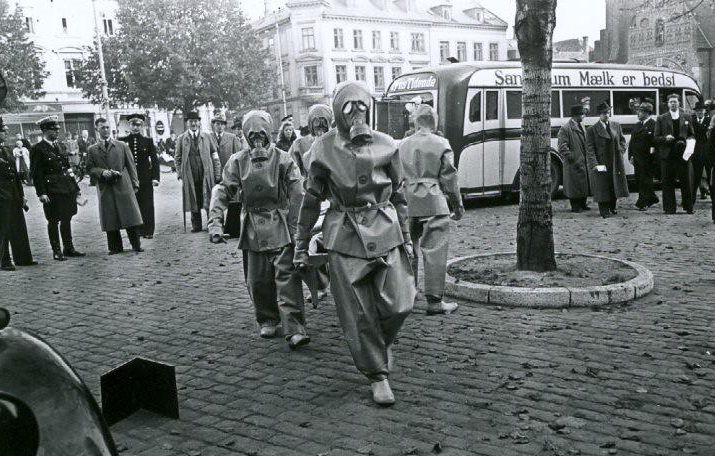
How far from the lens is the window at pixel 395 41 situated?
68.8 metres

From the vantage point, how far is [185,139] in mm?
13273

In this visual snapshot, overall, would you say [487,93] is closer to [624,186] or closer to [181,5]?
[624,186]

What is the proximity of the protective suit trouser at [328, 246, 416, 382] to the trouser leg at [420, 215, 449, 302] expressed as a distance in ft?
6.70

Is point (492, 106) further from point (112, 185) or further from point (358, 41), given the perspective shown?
point (358, 41)

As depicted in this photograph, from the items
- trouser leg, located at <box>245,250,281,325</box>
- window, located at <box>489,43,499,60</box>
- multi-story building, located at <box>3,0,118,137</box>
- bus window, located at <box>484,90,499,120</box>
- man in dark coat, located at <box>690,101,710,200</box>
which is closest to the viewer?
trouser leg, located at <box>245,250,281,325</box>

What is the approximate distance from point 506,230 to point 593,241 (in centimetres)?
193

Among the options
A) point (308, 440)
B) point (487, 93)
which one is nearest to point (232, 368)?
point (308, 440)

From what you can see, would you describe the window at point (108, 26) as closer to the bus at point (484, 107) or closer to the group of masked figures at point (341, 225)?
the bus at point (484, 107)

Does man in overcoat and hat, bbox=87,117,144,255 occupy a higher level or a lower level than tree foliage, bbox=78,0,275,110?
lower

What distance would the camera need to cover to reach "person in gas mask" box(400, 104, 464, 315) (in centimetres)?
669

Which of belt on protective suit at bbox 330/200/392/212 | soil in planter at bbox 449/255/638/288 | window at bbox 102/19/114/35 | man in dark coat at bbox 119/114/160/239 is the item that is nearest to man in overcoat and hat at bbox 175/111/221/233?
man in dark coat at bbox 119/114/160/239

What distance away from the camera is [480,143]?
15.7 m

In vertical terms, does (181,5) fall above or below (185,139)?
above

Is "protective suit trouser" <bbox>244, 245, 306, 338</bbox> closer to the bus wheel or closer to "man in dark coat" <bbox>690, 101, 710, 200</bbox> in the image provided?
"man in dark coat" <bbox>690, 101, 710, 200</bbox>
